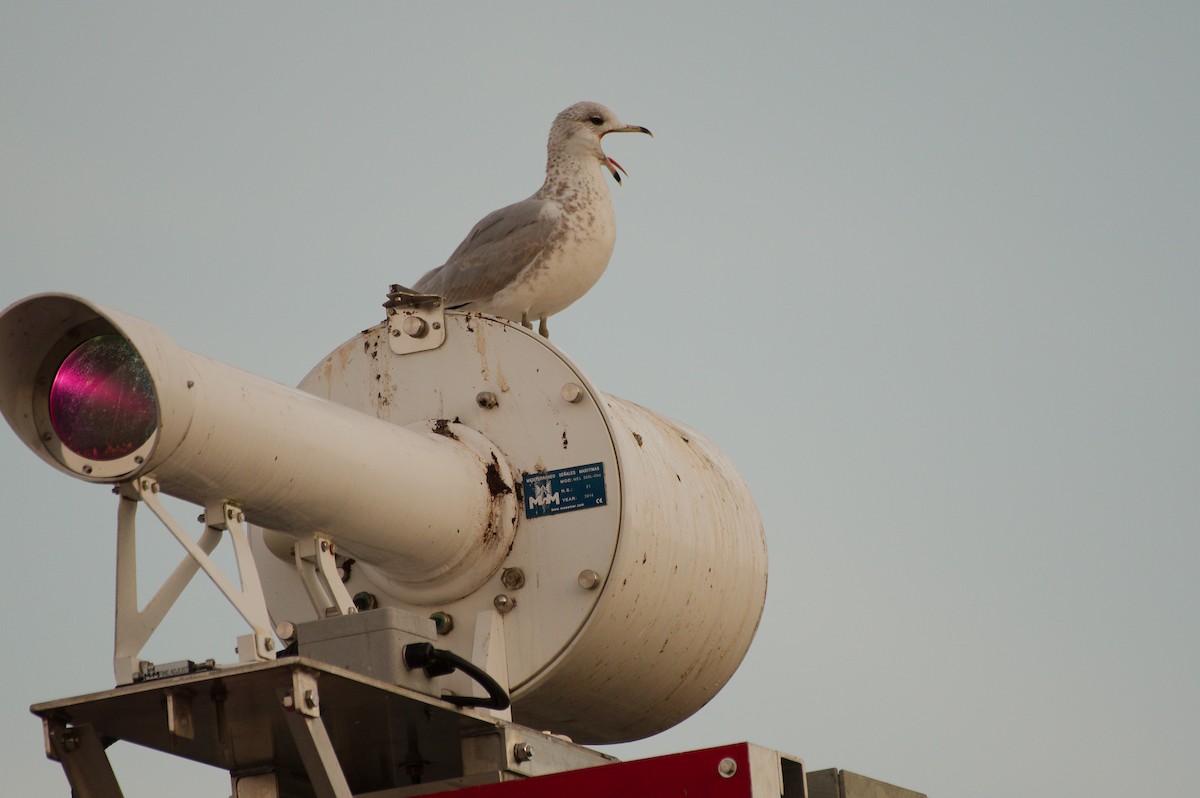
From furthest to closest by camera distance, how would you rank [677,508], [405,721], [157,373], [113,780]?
[677,508], [405,721], [113,780], [157,373]

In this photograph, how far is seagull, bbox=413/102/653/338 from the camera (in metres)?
7.55

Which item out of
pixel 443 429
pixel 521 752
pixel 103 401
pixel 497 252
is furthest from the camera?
pixel 497 252

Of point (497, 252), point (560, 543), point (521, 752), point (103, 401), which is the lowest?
point (521, 752)

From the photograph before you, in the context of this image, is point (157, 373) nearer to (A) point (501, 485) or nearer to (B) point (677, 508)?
(A) point (501, 485)

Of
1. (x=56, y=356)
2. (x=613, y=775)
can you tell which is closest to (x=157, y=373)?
(x=56, y=356)

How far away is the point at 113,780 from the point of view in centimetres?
475

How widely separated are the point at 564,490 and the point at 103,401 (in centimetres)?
194

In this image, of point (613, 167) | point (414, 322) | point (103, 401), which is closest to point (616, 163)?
point (613, 167)

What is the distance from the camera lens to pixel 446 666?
5.05 metres

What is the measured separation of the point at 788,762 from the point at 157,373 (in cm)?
206

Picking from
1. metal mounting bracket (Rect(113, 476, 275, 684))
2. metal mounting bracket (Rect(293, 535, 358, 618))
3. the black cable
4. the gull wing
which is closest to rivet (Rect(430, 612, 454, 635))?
metal mounting bracket (Rect(293, 535, 358, 618))

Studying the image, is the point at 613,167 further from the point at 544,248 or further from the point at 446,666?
the point at 446,666

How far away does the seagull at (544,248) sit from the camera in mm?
7555

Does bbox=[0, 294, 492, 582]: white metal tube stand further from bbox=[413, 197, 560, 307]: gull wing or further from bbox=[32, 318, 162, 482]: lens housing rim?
bbox=[413, 197, 560, 307]: gull wing
